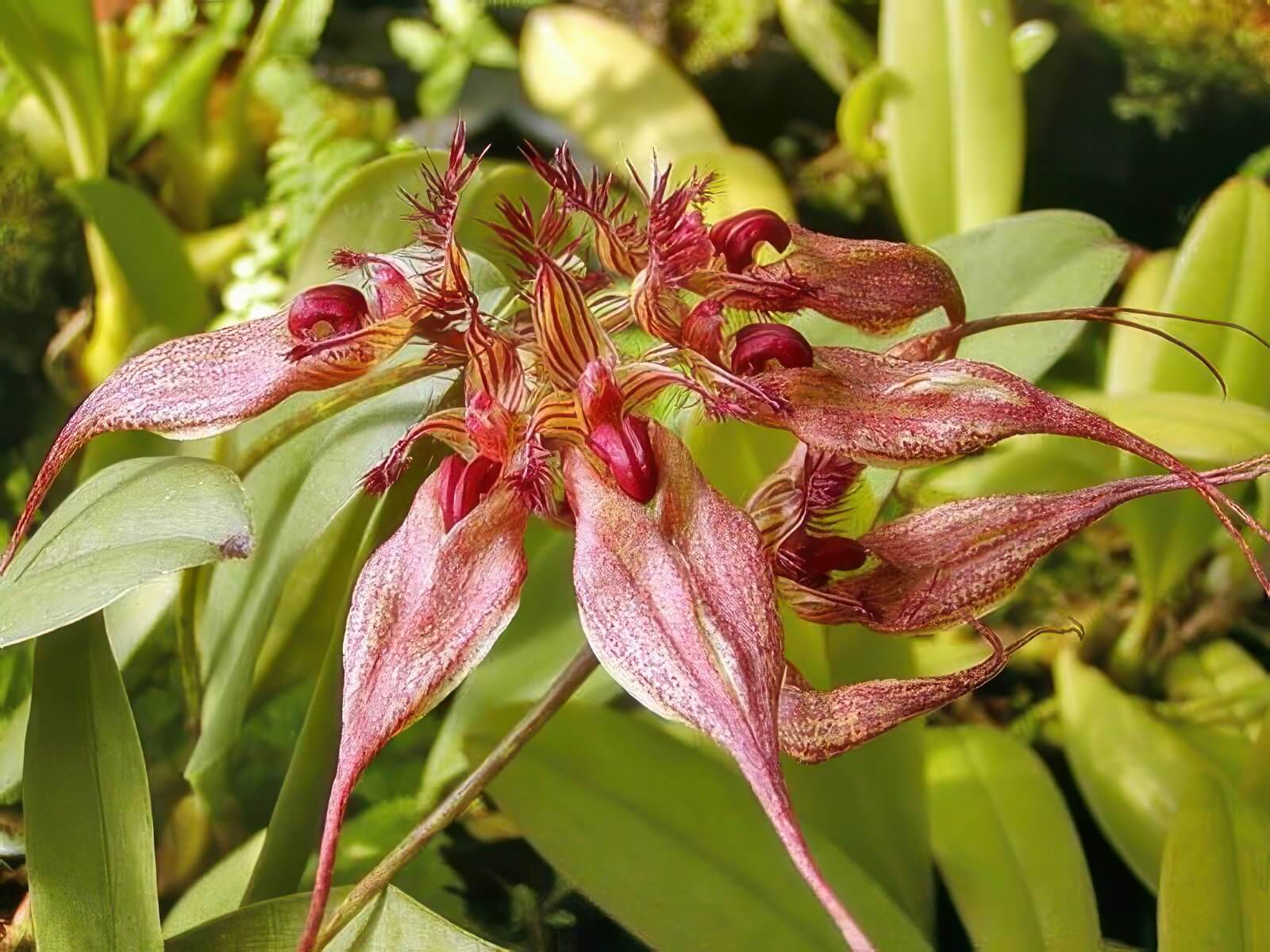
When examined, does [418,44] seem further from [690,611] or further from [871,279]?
[690,611]

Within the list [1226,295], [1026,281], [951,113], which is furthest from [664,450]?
[951,113]

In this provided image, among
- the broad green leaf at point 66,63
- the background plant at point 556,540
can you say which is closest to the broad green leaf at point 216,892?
the background plant at point 556,540

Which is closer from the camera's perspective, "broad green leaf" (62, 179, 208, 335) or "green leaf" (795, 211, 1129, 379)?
"green leaf" (795, 211, 1129, 379)

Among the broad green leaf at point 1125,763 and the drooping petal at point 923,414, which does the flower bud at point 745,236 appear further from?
the broad green leaf at point 1125,763

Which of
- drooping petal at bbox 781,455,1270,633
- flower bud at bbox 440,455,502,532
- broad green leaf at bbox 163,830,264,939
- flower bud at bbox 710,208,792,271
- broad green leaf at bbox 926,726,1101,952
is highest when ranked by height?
flower bud at bbox 710,208,792,271

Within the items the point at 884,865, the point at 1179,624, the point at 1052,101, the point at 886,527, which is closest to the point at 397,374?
the point at 886,527

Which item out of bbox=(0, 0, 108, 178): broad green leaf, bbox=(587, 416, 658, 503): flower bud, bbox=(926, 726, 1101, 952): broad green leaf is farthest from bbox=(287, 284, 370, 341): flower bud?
bbox=(0, 0, 108, 178): broad green leaf

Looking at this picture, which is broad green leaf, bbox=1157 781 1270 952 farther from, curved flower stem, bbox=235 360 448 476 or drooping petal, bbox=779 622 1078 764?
curved flower stem, bbox=235 360 448 476

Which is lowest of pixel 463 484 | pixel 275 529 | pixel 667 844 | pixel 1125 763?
pixel 1125 763
